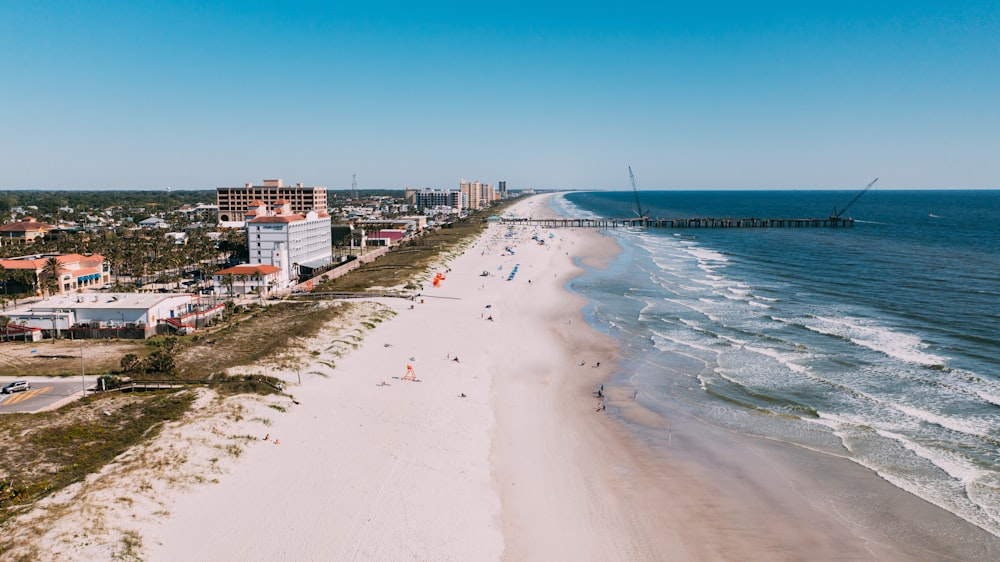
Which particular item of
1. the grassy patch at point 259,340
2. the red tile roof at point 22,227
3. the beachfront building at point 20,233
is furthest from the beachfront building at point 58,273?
the red tile roof at point 22,227

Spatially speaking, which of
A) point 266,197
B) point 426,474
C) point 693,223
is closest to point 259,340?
point 426,474

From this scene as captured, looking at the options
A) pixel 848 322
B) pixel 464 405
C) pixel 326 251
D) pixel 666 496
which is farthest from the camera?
pixel 326 251

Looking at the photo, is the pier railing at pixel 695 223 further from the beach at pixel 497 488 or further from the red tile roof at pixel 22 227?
the beach at pixel 497 488

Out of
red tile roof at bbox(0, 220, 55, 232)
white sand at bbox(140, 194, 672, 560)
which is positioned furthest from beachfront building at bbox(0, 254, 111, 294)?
red tile roof at bbox(0, 220, 55, 232)

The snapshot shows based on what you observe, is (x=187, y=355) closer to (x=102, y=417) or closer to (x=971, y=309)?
(x=102, y=417)

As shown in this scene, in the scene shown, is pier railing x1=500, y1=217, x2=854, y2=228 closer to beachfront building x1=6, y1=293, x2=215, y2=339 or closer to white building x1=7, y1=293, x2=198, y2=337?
beachfront building x1=6, y1=293, x2=215, y2=339

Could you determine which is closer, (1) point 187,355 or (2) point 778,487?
(2) point 778,487

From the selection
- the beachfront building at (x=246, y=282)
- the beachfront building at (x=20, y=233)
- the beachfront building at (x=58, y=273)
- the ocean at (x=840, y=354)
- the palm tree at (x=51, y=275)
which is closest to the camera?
the ocean at (x=840, y=354)

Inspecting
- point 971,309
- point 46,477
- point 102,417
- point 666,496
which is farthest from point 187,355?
point 971,309
